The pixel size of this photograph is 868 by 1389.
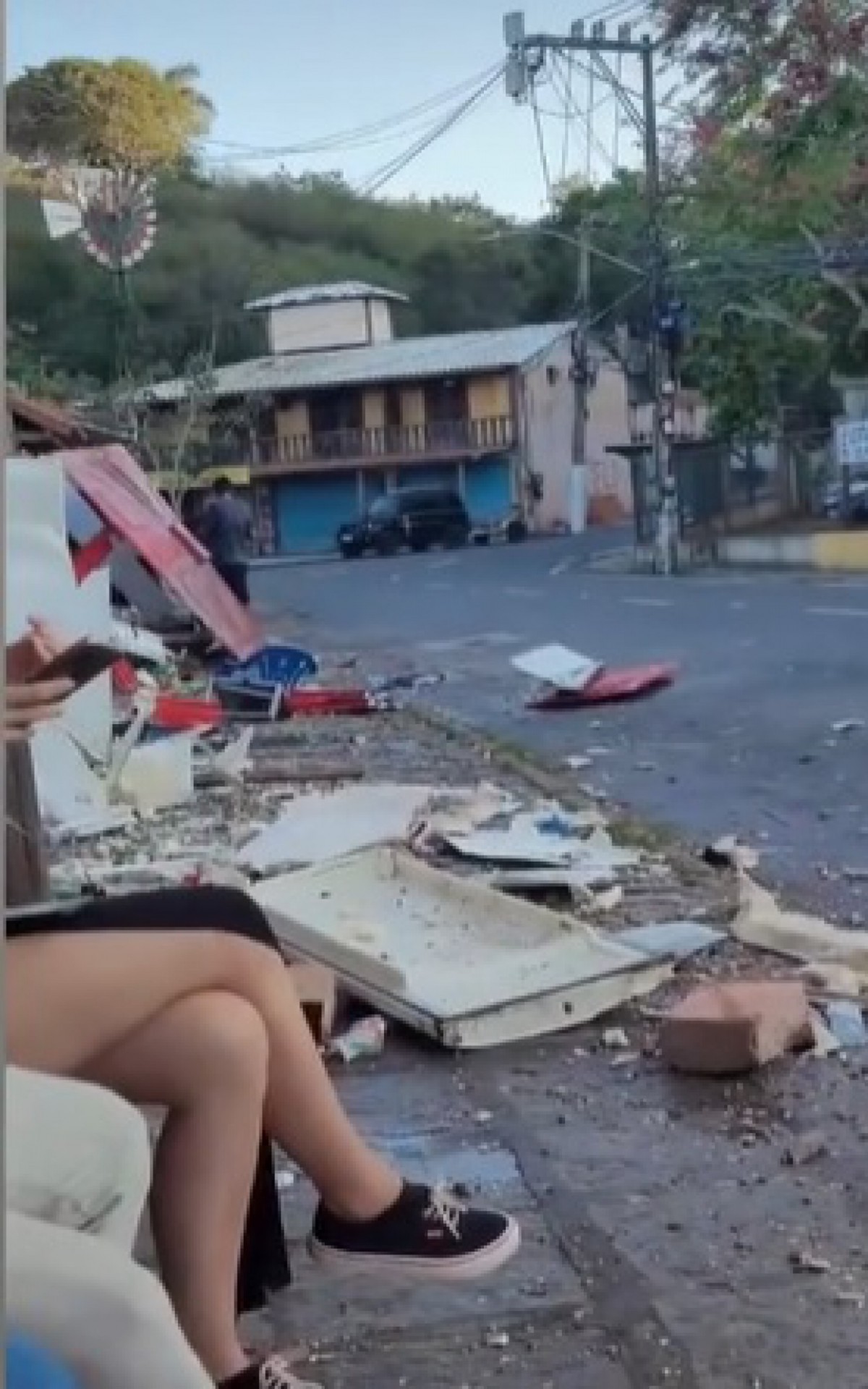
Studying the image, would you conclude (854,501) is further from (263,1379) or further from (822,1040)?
(263,1379)

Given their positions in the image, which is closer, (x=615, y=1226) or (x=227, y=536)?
(x=615, y=1226)

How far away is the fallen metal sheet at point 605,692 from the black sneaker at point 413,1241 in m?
10.7

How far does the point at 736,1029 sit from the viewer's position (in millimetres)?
4695

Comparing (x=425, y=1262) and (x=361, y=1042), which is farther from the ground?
(x=425, y=1262)

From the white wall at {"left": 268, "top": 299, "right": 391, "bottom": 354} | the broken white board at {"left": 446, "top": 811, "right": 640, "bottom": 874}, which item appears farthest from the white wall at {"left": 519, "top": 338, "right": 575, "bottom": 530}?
the broken white board at {"left": 446, "top": 811, "right": 640, "bottom": 874}

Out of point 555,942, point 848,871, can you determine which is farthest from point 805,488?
point 555,942

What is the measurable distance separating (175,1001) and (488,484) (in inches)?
2252

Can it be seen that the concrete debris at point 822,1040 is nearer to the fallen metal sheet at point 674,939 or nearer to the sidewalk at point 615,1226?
the sidewalk at point 615,1226

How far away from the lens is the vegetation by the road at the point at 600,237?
62.1 ft

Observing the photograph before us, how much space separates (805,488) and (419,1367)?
35.8 metres

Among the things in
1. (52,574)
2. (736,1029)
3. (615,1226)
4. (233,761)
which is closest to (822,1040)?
(736,1029)

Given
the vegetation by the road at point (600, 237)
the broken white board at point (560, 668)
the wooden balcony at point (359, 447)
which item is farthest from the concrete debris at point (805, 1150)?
the wooden balcony at point (359, 447)

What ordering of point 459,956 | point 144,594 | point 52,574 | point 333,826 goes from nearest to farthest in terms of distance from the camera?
point 459,956
point 333,826
point 52,574
point 144,594

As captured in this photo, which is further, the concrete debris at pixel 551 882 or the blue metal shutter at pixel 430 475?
the blue metal shutter at pixel 430 475
